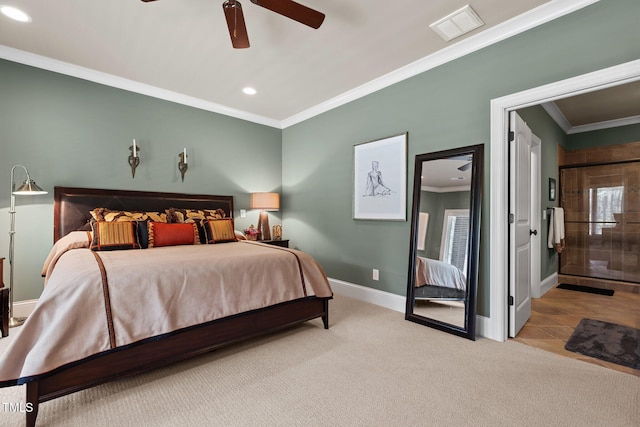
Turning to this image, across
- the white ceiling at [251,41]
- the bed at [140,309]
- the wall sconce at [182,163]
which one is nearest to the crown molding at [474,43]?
the white ceiling at [251,41]

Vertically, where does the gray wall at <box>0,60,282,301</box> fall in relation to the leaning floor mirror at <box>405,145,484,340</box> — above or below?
above

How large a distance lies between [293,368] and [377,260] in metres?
1.84

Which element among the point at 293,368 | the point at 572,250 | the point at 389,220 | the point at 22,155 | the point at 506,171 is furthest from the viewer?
the point at 572,250

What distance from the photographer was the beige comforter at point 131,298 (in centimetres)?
154

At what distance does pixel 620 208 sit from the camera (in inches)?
181

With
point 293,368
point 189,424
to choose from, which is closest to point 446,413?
point 293,368

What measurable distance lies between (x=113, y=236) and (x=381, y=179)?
9.70 feet

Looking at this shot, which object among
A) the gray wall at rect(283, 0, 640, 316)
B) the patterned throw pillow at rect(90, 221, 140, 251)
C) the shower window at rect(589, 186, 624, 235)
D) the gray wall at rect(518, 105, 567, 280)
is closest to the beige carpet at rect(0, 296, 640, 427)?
the gray wall at rect(283, 0, 640, 316)

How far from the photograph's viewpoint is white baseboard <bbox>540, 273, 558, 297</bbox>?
4180mm

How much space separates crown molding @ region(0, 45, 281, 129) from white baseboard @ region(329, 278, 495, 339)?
2996mm

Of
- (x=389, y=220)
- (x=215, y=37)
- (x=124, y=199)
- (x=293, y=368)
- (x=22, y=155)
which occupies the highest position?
(x=215, y=37)

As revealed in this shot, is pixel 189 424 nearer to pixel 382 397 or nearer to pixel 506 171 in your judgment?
pixel 382 397

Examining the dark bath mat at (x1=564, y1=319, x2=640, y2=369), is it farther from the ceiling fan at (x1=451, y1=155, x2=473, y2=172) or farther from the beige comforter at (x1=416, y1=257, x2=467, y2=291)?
the ceiling fan at (x1=451, y1=155, x2=473, y2=172)

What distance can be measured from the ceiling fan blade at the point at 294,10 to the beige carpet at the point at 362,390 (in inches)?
97.5
